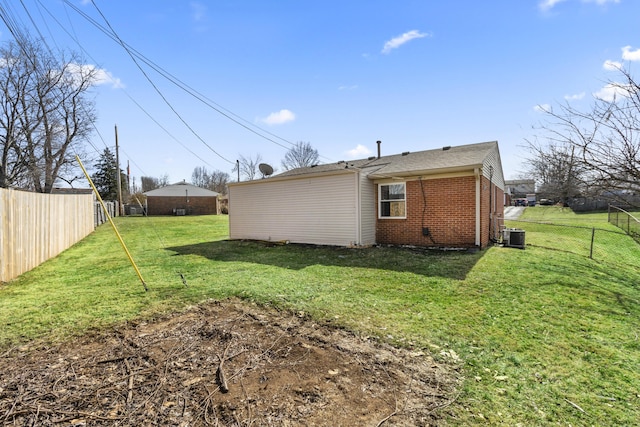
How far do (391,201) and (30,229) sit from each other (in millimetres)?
10506

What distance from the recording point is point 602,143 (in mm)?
6703

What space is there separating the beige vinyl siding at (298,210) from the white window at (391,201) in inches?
52.4

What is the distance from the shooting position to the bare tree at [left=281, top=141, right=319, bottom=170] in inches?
1751

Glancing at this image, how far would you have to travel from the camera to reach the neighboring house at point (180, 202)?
37.7m

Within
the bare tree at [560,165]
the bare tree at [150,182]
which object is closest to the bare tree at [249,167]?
the bare tree at [150,182]

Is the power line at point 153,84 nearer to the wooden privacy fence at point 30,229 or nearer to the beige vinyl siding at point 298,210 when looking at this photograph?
the beige vinyl siding at point 298,210

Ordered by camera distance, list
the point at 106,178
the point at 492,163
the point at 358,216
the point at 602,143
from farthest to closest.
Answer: the point at 106,178 → the point at 492,163 → the point at 358,216 → the point at 602,143

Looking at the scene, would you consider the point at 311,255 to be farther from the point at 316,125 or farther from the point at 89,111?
the point at 89,111

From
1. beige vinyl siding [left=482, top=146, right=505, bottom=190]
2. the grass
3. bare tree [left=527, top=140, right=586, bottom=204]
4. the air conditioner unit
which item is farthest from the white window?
bare tree [left=527, top=140, right=586, bottom=204]

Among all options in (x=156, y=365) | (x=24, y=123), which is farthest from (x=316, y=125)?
(x=24, y=123)

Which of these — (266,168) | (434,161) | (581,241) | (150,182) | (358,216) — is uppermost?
(150,182)

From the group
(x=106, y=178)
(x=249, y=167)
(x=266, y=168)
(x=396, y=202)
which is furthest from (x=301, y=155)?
(x=396, y=202)

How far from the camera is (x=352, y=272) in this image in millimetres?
7344

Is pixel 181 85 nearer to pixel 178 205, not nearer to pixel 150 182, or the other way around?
pixel 178 205
